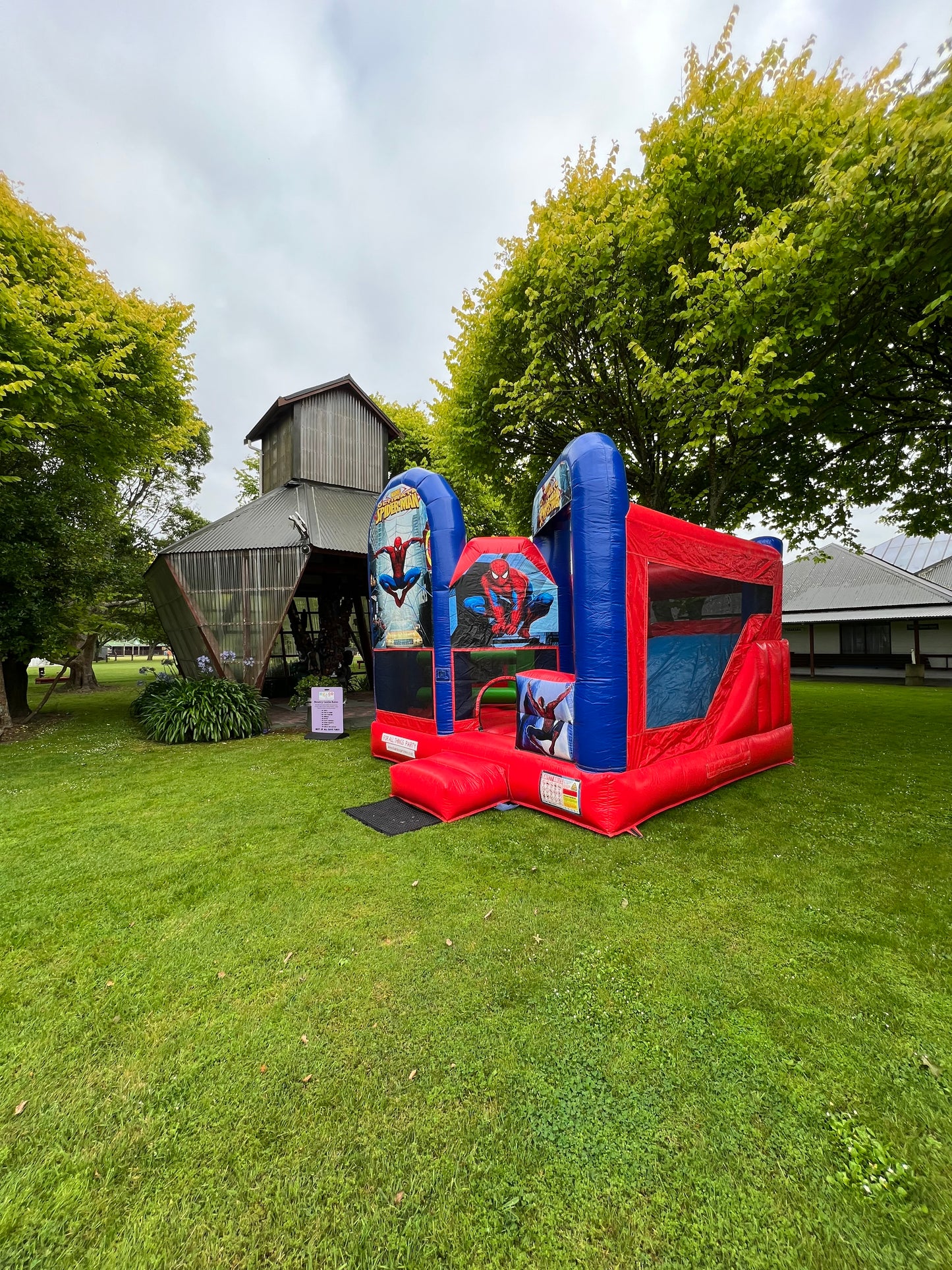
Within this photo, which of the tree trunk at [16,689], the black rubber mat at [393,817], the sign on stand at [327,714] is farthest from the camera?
the tree trunk at [16,689]

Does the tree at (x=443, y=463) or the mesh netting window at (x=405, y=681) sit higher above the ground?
the tree at (x=443, y=463)

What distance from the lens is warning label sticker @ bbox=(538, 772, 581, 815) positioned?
478 centimetres

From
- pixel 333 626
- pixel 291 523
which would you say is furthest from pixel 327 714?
pixel 333 626

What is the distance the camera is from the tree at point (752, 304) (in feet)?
18.7

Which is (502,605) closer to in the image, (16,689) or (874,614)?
(16,689)

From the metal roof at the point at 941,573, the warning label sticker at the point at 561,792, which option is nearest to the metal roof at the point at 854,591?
the metal roof at the point at 941,573

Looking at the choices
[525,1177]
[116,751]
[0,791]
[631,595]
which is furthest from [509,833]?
[116,751]

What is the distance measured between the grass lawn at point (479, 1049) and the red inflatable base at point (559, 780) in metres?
0.35

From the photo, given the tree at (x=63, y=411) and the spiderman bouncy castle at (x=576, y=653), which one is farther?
A: the tree at (x=63, y=411)

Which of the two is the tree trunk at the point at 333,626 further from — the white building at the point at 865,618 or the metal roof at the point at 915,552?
the metal roof at the point at 915,552

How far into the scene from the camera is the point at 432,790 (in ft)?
17.0

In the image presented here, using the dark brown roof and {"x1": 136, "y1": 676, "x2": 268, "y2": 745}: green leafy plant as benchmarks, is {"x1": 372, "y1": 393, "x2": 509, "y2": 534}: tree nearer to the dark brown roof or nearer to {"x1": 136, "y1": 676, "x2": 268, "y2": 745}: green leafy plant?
the dark brown roof

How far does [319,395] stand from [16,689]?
1075 cm

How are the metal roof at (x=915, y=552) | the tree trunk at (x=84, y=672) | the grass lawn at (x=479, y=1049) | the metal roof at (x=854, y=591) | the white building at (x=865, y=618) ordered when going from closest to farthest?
1. the grass lawn at (x=479, y=1049)
2. the metal roof at (x=854, y=591)
3. the white building at (x=865, y=618)
4. the tree trunk at (x=84, y=672)
5. the metal roof at (x=915, y=552)
